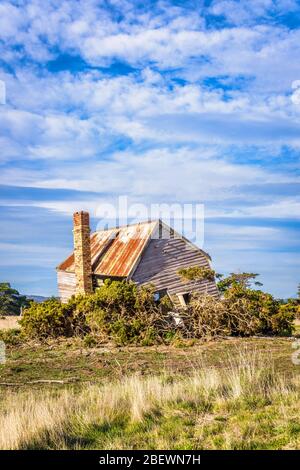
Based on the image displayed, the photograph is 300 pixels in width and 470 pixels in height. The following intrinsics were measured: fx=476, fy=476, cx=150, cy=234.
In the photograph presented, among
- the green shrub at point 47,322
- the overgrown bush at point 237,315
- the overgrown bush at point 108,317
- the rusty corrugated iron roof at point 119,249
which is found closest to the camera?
the overgrown bush at point 108,317

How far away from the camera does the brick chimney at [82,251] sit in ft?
94.0

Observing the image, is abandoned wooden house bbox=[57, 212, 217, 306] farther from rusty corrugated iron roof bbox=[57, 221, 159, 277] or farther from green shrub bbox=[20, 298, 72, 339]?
green shrub bbox=[20, 298, 72, 339]

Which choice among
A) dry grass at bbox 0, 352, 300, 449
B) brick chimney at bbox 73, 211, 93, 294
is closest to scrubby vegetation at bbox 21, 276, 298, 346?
brick chimney at bbox 73, 211, 93, 294

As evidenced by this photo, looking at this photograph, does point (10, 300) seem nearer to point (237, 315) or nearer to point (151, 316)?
point (151, 316)

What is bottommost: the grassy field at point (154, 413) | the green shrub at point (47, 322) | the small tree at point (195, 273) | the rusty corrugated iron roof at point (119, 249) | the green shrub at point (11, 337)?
the grassy field at point (154, 413)

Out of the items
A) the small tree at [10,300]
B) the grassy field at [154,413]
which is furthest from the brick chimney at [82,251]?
the small tree at [10,300]

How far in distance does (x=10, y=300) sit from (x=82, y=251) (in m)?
18.5

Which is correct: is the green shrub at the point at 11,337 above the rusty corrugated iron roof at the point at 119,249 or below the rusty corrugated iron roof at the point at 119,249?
below

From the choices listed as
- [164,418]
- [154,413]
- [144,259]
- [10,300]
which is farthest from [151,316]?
[10,300]

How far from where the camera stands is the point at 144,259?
27.8 m

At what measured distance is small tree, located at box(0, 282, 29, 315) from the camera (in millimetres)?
43438

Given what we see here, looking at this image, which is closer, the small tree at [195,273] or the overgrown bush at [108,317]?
the overgrown bush at [108,317]

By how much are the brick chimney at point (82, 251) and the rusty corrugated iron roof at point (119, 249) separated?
69 cm

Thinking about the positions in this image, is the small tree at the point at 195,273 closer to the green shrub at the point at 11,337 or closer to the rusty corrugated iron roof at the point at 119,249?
the rusty corrugated iron roof at the point at 119,249
